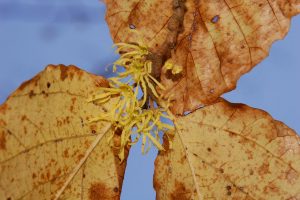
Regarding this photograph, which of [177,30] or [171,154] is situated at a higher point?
[177,30]

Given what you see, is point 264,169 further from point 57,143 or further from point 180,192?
point 57,143

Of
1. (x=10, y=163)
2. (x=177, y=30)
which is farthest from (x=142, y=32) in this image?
(x=10, y=163)

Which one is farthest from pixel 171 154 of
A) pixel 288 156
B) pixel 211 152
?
pixel 288 156

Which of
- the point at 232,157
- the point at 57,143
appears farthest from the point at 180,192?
the point at 57,143

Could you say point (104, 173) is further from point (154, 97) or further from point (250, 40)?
point (250, 40)

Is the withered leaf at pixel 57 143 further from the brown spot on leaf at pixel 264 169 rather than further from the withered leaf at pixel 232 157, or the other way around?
A: the brown spot on leaf at pixel 264 169

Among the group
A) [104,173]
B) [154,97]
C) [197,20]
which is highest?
[197,20]
